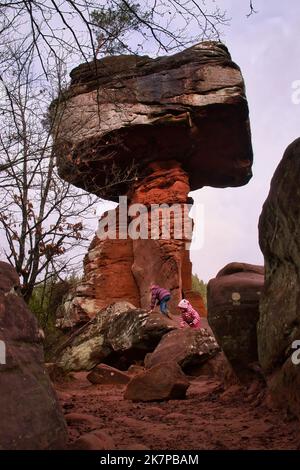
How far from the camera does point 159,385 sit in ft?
15.4

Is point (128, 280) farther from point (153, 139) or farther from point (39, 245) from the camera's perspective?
point (39, 245)

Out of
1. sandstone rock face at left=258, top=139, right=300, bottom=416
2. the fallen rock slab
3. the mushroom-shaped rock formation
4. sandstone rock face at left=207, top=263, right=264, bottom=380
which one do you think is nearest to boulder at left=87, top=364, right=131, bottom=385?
sandstone rock face at left=207, top=263, right=264, bottom=380

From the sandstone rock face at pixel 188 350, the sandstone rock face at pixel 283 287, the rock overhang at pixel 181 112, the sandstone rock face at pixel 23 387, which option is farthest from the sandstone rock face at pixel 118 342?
the sandstone rock face at pixel 23 387

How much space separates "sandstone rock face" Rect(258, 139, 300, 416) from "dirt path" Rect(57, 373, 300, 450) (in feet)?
0.80

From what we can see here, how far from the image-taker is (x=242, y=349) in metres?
4.43

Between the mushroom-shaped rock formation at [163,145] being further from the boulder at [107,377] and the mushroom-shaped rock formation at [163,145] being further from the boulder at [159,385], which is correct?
the boulder at [159,385]

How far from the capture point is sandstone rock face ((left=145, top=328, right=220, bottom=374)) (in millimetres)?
6809

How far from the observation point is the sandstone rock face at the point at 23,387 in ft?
7.59

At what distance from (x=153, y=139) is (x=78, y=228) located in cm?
794

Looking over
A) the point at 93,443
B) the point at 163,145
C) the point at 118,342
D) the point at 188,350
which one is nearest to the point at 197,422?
the point at 93,443

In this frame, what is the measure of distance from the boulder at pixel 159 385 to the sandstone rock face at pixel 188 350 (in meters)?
1.82

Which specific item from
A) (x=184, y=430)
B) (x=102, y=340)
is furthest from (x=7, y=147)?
(x=102, y=340)

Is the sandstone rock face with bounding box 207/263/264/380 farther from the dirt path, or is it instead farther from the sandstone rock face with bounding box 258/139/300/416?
the sandstone rock face with bounding box 258/139/300/416

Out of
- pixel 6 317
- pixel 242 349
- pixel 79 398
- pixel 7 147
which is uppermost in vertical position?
pixel 7 147
